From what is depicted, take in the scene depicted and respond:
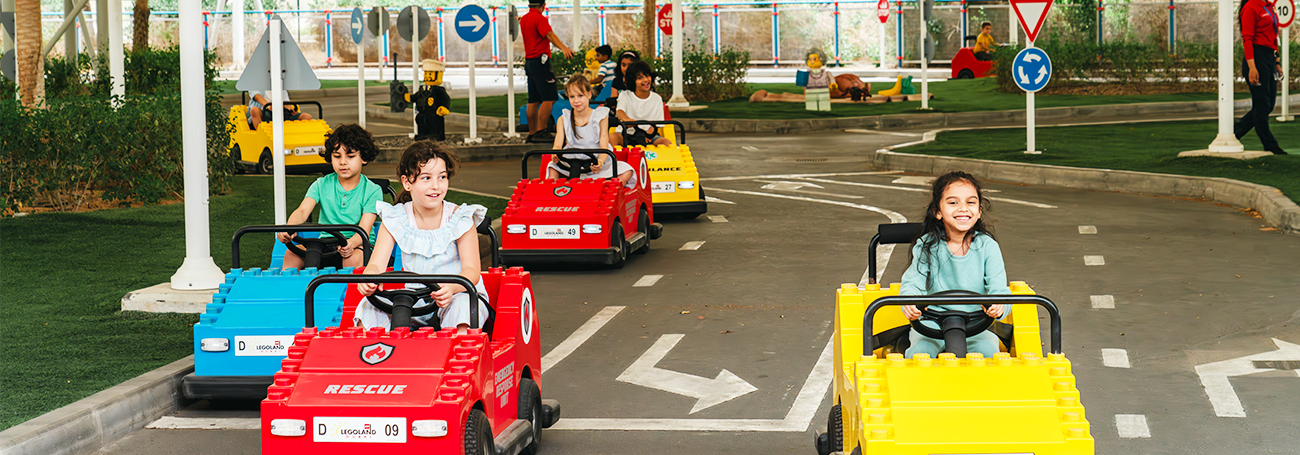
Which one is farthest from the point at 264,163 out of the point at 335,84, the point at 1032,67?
the point at 335,84

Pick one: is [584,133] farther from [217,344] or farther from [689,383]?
[217,344]

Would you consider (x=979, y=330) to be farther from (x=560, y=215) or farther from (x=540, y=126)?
(x=540, y=126)

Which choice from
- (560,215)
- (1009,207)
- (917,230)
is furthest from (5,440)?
(1009,207)

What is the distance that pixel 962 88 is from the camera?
103 feet

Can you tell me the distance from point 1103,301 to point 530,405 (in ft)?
14.5

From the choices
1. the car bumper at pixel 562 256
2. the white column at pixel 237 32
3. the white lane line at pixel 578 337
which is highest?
the white column at pixel 237 32

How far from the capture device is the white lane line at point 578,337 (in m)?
6.88

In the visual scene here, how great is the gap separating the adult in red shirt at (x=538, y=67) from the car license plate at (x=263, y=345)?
39.9 ft

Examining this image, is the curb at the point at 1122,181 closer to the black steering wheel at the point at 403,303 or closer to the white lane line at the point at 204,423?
the black steering wheel at the point at 403,303

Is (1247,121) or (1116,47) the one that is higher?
(1116,47)

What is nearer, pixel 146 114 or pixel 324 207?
pixel 324 207

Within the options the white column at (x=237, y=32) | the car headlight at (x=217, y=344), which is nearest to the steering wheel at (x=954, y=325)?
the car headlight at (x=217, y=344)

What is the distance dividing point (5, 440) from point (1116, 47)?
28.7m

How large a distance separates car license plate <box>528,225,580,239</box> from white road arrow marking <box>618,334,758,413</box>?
2.99 metres
